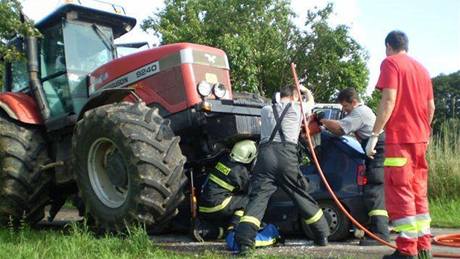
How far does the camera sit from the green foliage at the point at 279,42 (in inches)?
910

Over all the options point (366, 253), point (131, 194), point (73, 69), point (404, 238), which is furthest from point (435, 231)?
point (73, 69)

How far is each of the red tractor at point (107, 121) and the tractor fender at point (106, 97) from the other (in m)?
0.02

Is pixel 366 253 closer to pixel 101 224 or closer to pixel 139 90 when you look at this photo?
pixel 101 224

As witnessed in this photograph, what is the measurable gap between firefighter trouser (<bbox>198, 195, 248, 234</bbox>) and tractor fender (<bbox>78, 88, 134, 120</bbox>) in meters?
1.66

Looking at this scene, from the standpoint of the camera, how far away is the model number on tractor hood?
6.97m

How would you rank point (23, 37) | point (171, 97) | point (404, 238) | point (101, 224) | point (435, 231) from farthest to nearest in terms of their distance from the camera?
point (23, 37), point (435, 231), point (171, 97), point (101, 224), point (404, 238)

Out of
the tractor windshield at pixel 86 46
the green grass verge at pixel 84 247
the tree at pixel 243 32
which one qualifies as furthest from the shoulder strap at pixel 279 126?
the tree at pixel 243 32

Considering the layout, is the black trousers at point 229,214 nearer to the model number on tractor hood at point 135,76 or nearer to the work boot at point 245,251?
the work boot at point 245,251

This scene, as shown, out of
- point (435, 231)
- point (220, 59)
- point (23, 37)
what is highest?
point (23, 37)

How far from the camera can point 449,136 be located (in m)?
11.0

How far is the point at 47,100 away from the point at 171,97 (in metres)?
2.17

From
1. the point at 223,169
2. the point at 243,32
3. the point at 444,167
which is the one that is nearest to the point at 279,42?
the point at 243,32

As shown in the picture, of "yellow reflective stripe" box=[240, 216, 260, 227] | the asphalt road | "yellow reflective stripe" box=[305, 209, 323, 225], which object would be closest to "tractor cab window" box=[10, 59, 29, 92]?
the asphalt road

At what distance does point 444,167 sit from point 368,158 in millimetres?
4554
